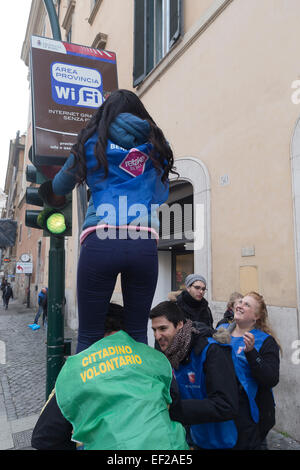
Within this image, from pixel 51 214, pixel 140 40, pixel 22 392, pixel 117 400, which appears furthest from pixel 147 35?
pixel 117 400

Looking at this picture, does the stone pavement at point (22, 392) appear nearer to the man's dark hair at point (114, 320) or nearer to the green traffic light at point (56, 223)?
the green traffic light at point (56, 223)

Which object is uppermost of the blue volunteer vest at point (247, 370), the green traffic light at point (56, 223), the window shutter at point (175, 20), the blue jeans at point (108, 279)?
the window shutter at point (175, 20)

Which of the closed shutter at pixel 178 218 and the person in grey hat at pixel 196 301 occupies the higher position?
the closed shutter at pixel 178 218

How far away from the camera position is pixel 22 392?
5.27 meters

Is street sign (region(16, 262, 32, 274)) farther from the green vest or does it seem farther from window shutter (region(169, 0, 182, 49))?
the green vest

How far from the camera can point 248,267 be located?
4566 mm

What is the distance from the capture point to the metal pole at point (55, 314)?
2.79 metres

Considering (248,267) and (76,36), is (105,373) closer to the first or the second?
(248,267)

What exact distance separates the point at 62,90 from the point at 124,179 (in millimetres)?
2385

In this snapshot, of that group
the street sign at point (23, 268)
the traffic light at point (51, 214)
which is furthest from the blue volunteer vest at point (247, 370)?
the street sign at point (23, 268)

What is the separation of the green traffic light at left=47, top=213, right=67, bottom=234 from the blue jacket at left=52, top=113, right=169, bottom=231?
3.51 ft

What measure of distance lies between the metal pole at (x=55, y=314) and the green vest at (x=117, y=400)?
1600 mm

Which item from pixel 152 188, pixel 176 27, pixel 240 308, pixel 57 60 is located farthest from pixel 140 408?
pixel 176 27

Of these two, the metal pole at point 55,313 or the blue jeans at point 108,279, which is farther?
the metal pole at point 55,313
